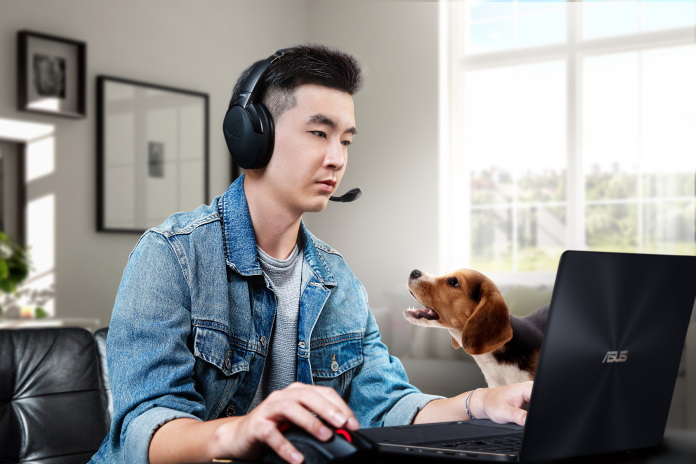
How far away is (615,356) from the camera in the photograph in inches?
27.2

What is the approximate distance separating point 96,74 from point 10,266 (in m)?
1.07

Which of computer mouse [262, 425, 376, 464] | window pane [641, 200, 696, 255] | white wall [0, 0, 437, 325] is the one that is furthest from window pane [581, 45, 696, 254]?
computer mouse [262, 425, 376, 464]

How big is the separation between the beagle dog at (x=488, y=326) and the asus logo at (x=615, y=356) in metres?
0.34

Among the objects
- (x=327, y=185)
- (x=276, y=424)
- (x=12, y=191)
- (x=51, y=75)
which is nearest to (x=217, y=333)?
(x=327, y=185)

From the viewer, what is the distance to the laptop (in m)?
0.62

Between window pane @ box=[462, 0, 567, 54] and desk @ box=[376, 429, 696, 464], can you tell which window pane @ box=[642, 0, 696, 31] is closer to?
window pane @ box=[462, 0, 567, 54]

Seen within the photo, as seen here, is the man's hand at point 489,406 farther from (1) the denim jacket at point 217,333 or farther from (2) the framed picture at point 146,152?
(2) the framed picture at point 146,152

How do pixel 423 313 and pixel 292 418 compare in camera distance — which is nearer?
pixel 292 418

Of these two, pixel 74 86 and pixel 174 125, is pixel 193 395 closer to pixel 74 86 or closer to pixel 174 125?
pixel 74 86

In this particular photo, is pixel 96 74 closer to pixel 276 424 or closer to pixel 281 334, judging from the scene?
pixel 281 334

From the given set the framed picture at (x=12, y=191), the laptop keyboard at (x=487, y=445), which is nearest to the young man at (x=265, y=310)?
the laptop keyboard at (x=487, y=445)

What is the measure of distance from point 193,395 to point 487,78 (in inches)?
160

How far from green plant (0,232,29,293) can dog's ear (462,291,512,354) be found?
2.27 metres

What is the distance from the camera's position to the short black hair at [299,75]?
114 centimetres
